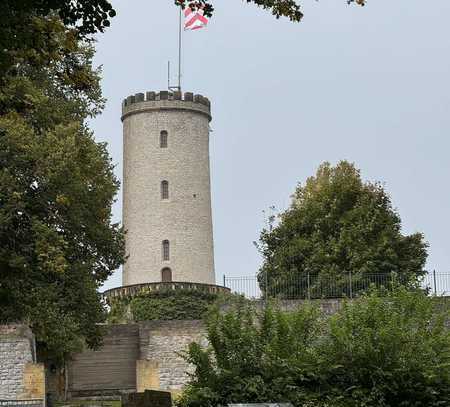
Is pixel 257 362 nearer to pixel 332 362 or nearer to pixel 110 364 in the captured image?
pixel 332 362

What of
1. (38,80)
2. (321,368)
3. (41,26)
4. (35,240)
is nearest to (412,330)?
(321,368)

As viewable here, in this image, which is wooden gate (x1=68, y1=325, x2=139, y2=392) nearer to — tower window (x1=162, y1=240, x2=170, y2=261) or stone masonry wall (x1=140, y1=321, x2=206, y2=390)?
stone masonry wall (x1=140, y1=321, x2=206, y2=390)

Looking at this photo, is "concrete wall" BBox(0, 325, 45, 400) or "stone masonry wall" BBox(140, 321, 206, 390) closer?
"concrete wall" BBox(0, 325, 45, 400)

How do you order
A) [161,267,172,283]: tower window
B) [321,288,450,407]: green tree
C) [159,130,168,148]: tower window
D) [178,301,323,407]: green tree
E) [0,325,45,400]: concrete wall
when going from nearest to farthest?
[321,288,450,407]: green tree
[178,301,323,407]: green tree
[0,325,45,400]: concrete wall
[161,267,172,283]: tower window
[159,130,168,148]: tower window

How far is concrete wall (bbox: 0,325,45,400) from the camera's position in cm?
3612

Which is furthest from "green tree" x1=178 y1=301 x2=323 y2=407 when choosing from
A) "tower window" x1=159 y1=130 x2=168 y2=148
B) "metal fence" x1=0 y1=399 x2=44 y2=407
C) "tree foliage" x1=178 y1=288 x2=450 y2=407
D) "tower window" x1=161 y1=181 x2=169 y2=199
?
"tower window" x1=159 y1=130 x2=168 y2=148

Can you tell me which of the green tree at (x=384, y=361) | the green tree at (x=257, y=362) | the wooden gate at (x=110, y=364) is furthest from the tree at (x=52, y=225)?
the green tree at (x=384, y=361)

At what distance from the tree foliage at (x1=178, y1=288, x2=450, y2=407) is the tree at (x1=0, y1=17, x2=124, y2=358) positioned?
44.1 feet

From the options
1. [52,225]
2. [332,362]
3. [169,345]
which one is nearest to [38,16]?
[332,362]

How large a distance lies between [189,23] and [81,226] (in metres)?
25.1

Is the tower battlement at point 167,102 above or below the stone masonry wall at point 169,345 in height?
above

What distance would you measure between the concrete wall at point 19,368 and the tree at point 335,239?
21635mm

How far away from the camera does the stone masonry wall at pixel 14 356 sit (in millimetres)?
36188

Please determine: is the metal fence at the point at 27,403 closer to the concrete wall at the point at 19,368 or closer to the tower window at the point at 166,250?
the concrete wall at the point at 19,368
